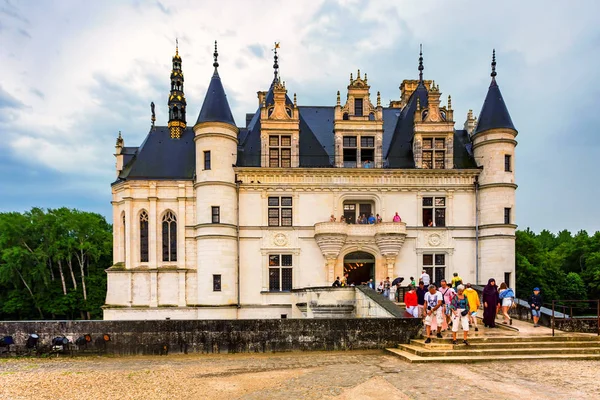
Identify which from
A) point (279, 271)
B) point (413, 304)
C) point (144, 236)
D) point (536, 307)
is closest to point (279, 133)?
point (279, 271)

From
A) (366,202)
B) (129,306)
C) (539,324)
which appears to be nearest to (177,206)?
(129,306)

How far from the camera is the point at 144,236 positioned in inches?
1144

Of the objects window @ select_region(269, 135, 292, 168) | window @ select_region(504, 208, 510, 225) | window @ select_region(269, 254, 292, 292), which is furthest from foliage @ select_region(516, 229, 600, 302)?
window @ select_region(269, 135, 292, 168)

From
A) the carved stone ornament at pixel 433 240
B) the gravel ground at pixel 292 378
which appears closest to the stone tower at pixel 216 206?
the gravel ground at pixel 292 378

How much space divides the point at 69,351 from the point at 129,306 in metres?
13.5

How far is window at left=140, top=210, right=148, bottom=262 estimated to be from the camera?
28.8 m

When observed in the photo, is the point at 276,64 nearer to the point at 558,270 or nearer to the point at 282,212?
the point at 282,212

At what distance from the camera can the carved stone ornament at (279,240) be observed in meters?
28.0

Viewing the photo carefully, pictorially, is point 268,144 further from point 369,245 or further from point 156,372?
point 156,372

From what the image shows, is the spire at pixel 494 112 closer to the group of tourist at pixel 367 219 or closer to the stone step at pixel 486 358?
the group of tourist at pixel 367 219

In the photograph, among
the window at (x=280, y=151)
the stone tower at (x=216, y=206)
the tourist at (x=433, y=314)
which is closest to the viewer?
the tourist at (x=433, y=314)

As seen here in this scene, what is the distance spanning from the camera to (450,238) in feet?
92.8

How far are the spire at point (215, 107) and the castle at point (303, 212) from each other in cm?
10

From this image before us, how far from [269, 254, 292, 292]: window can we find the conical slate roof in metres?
9.88
